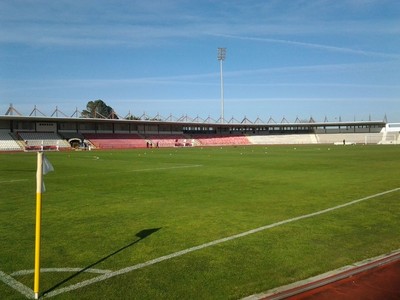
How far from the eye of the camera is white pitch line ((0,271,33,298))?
4.97 meters

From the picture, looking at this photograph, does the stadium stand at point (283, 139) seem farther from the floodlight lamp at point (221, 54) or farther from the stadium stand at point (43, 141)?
the stadium stand at point (43, 141)

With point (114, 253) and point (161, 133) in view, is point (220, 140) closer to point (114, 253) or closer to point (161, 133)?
point (161, 133)

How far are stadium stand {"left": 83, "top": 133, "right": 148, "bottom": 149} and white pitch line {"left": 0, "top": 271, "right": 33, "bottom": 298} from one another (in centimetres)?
6579

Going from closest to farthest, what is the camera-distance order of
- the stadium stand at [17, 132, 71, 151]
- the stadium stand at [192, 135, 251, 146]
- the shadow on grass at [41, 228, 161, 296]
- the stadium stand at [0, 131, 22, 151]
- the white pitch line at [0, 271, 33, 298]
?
the white pitch line at [0, 271, 33, 298] < the shadow on grass at [41, 228, 161, 296] < the stadium stand at [0, 131, 22, 151] < the stadium stand at [17, 132, 71, 151] < the stadium stand at [192, 135, 251, 146]

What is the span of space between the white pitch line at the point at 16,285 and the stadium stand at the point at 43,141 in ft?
196

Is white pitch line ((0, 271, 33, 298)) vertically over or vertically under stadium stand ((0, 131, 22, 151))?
under

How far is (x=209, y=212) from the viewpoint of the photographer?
32.9ft

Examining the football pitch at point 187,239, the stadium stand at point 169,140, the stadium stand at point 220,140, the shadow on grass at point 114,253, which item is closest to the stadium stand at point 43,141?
the stadium stand at point 169,140

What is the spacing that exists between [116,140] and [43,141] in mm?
14794

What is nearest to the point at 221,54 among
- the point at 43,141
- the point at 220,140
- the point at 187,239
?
the point at 220,140

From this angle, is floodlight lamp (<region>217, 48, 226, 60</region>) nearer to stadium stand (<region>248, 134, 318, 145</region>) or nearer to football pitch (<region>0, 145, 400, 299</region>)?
stadium stand (<region>248, 134, 318, 145</region>)

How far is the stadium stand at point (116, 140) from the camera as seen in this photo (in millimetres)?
71688

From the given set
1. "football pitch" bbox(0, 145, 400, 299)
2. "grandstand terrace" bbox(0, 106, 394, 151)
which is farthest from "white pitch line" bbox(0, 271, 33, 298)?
"grandstand terrace" bbox(0, 106, 394, 151)

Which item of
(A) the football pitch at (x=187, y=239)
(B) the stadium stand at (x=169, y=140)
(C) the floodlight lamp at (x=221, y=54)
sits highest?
(C) the floodlight lamp at (x=221, y=54)
